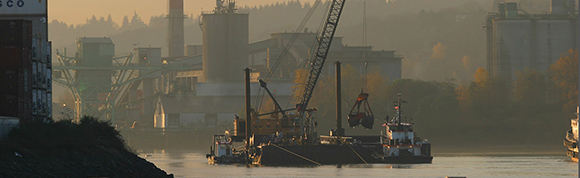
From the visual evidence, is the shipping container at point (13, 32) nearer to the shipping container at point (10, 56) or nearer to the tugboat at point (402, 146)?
the shipping container at point (10, 56)

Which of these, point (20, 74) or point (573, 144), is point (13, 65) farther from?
point (573, 144)

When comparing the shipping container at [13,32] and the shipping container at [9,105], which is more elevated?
the shipping container at [13,32]

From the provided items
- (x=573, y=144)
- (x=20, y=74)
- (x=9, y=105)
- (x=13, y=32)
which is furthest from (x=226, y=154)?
(x=13, y=32)

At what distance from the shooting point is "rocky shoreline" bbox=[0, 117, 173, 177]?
63.0m

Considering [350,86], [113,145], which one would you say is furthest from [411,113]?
[113,145]

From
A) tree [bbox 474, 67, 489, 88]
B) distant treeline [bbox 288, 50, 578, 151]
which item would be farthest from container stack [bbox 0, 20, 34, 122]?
tree [bbox 474, 67, 489, 88]

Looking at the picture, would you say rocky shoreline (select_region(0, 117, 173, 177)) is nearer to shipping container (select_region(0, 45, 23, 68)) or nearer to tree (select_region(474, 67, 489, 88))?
shipping container (select_region(0, 45, 23, 68))

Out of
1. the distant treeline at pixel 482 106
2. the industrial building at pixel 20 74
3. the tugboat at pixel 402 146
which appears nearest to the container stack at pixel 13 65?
the industrial building at pixel 20 74

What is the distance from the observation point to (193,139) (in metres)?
195

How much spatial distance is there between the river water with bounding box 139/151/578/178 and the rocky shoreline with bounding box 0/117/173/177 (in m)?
22.5

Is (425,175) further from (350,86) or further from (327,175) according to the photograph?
(350,86)

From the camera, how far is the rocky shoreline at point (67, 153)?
63009 mm

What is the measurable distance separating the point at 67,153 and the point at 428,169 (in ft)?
153

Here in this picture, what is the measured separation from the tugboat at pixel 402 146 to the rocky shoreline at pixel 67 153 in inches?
1761
